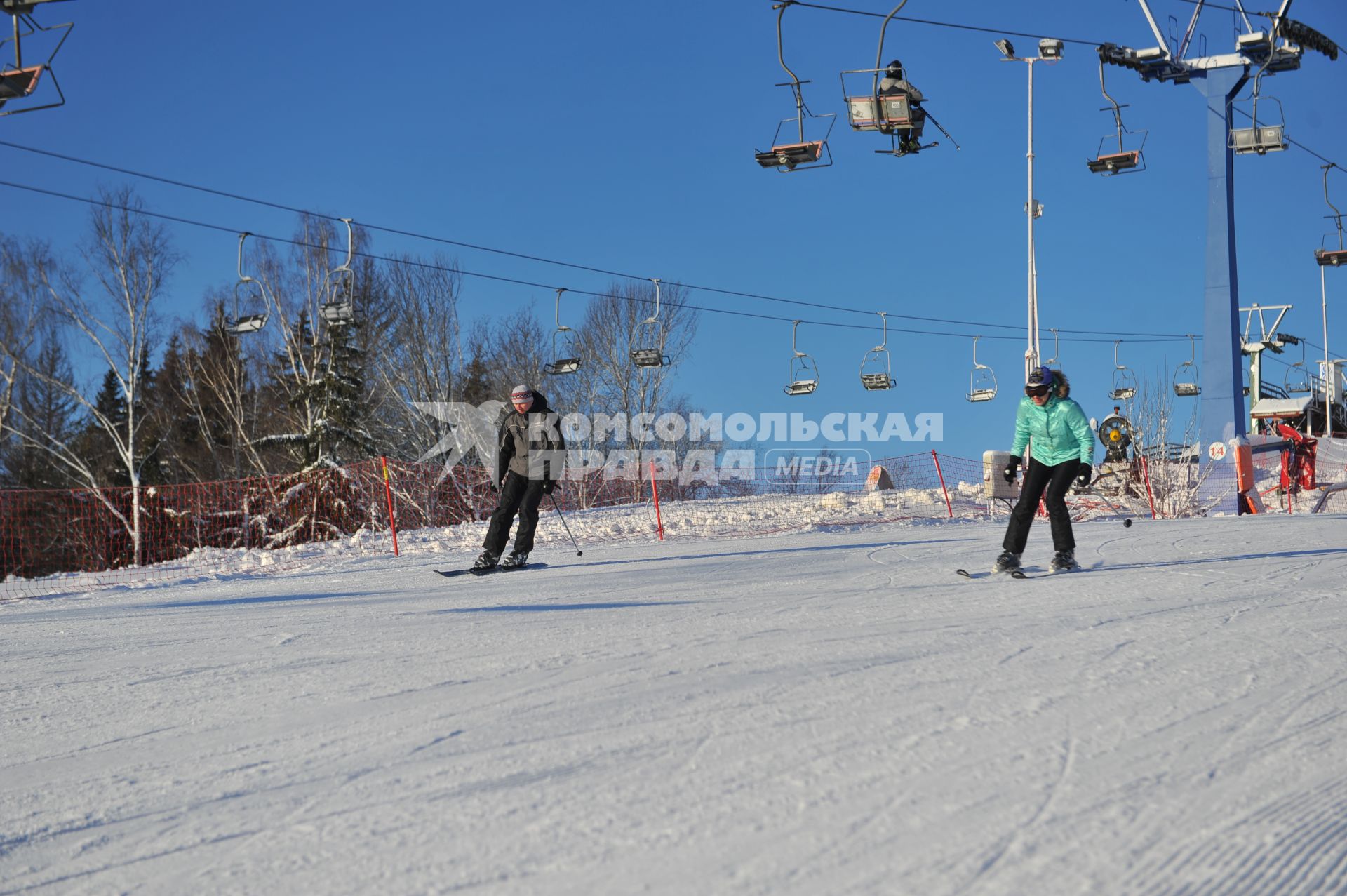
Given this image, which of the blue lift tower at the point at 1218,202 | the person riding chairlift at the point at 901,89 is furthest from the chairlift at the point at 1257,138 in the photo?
the person riding chairlift at the point at 901,89

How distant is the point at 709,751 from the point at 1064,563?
5.66m

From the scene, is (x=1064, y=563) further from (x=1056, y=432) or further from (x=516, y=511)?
(x=516, y=511)

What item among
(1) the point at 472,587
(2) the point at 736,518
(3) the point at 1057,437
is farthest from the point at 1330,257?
(1) the point at 472,587

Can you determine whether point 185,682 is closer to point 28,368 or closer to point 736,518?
point 736,518

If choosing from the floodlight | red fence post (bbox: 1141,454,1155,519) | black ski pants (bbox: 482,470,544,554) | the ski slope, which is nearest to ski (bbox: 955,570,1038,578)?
the ski slope

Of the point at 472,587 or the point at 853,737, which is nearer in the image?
the point at 853,737

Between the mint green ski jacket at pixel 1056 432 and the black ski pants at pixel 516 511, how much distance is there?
168 inches

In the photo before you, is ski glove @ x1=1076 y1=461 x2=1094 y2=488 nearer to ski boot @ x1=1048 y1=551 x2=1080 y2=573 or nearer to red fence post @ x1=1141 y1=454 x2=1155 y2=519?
ski boot @ x1=1048 y1=551 x2=1080 y2=573

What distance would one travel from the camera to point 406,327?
3850 centimetres

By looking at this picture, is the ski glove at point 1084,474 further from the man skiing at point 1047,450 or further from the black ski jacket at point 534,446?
the black ski jacket at point 534,446

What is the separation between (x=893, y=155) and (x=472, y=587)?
30.1 feet

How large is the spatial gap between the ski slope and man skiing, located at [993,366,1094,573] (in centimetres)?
126

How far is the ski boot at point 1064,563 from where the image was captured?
7.96 metres

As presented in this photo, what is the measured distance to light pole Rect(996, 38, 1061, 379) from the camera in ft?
77.8
